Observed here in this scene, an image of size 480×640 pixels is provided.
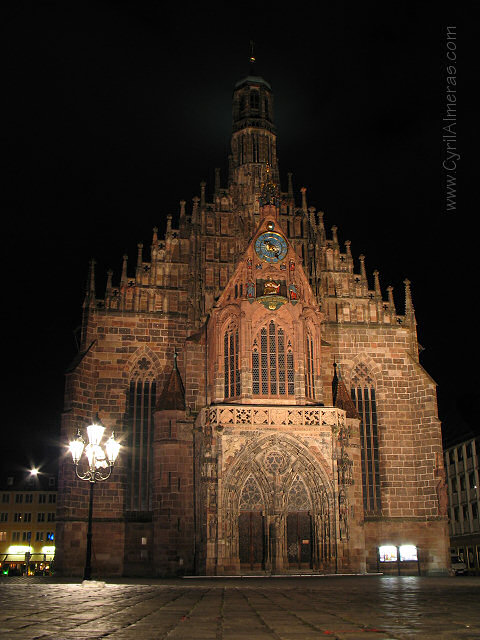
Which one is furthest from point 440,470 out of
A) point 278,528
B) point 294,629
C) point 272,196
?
point 294,629

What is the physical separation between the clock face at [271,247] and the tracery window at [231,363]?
484 centimetres

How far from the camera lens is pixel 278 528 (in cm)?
3691

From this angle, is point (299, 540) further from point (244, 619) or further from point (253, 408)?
point (244, 619)

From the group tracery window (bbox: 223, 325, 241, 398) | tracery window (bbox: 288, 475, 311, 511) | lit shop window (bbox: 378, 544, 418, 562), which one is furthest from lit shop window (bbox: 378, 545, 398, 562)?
tracery window (bbox: 223, 325, 241, 398)

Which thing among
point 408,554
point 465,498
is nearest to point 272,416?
point 408,554

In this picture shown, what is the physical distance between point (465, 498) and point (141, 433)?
39.3 metres

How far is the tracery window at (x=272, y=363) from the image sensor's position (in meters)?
40.6

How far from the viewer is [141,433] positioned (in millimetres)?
43750

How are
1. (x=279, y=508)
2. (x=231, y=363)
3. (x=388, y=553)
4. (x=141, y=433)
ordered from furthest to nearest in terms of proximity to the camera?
(x=141, y=433)
(x=388, y=553)
(x=231, y=363)
(x=279, y=508)

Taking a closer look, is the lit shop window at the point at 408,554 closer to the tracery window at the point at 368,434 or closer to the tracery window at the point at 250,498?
the tracery window at the point at 368,434

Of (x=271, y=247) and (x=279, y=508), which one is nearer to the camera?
(x=279, y=508)

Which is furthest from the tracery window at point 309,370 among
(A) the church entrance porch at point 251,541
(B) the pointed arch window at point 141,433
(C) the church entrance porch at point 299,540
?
(B) the pointed arch window at point 141,433

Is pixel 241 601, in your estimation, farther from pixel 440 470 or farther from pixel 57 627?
pixel 440 470

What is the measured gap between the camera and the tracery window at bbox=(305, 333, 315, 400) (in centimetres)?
4128
